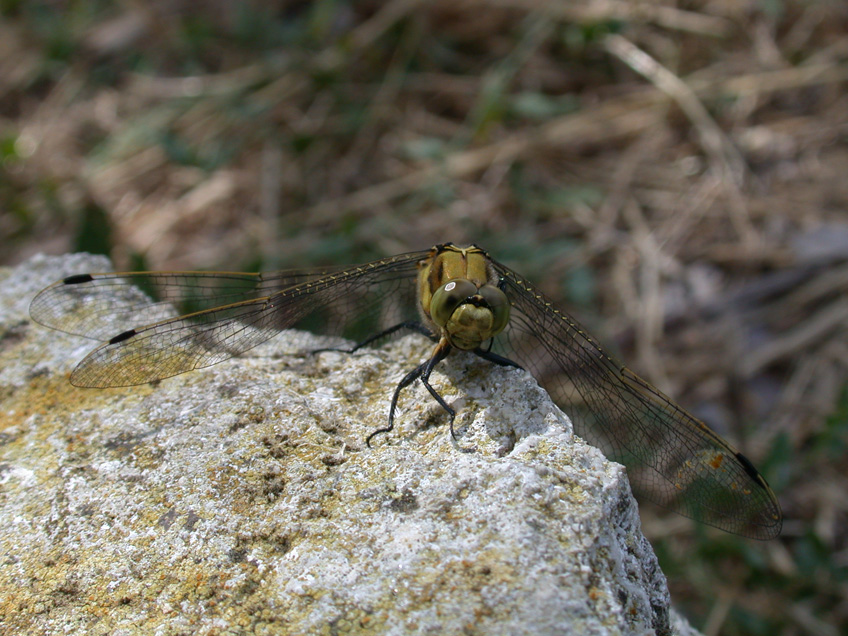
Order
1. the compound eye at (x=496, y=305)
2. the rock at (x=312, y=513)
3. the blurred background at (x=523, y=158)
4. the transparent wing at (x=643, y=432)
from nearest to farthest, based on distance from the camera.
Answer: the rock at (x=312, y=513) < the transparent wing at (x=643, y=432) < the compound eye at (x=496, y=305) < the blurred background at (x=523, y=158)

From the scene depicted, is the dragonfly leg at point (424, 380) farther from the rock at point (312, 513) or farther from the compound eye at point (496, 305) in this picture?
the compound eye at point (496, 305)

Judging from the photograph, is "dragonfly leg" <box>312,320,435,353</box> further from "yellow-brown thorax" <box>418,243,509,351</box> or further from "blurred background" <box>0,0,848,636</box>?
"blurred background" <box>0,0,848,636</box>

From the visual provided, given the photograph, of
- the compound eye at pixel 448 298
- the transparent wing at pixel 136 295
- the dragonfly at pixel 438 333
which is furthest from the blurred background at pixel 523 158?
the compound eye at pixel 448 298

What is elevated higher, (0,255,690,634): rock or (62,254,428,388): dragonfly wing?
(62,254,428,388): dragonfly wing

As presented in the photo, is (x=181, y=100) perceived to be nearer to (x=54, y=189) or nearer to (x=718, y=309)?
(x=54, y=189)

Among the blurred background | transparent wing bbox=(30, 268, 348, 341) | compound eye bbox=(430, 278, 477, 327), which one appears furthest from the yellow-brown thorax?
the blurred background

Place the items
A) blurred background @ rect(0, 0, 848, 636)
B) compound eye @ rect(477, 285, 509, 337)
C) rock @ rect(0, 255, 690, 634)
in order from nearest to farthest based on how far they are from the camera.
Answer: rock @ rect(0, 255, 690, 634) < compound eye @ rect(477, 285, 509, 337) < blurred background @ rect(0, 0, 848, 636)

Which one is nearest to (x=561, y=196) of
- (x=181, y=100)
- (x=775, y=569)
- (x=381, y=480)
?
(x=775, y=569)

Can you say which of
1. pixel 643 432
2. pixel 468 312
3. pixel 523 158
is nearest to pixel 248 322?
pixel 468 312
